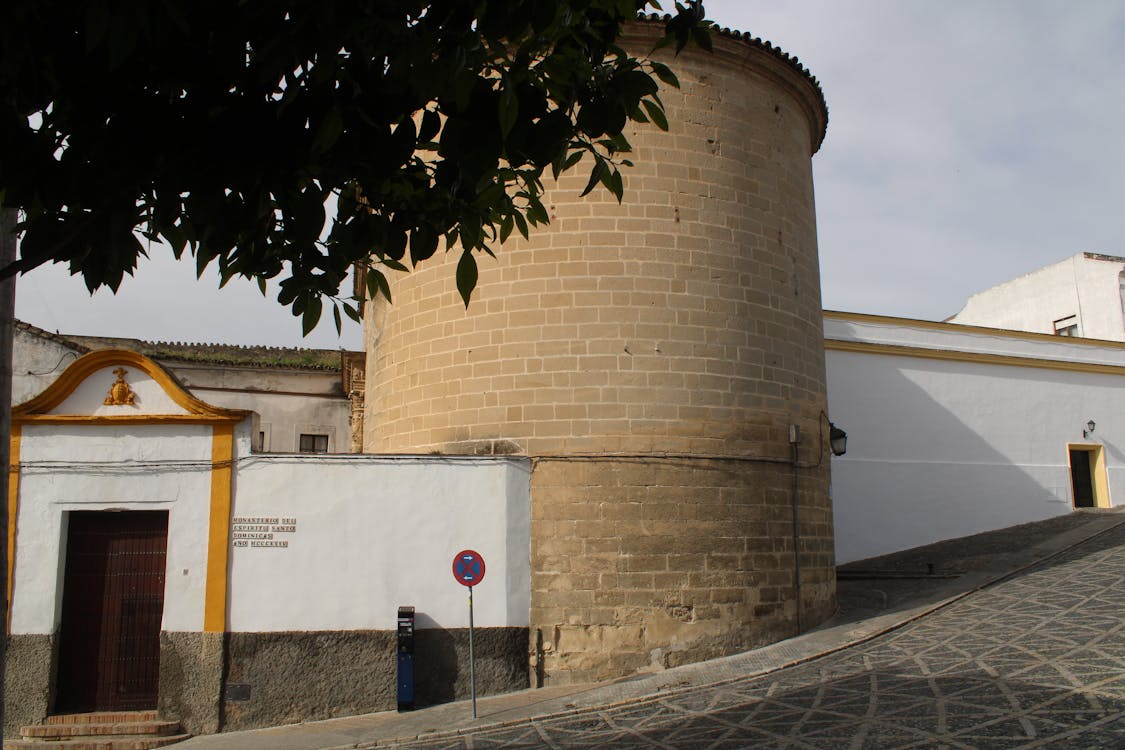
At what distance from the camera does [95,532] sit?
32.0 ft

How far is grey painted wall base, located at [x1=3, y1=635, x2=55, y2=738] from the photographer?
9234 mm

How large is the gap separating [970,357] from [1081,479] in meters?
3.41

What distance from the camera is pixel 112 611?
9633 mm

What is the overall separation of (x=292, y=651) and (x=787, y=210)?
7.14 m

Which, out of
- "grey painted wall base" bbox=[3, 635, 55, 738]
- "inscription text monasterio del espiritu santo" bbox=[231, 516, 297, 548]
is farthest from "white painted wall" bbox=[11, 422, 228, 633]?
"inscription text monasterio del espiritu santo" bbox=[231, 516, 297, 548]

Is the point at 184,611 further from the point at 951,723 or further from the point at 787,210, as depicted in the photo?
the point at 787,210

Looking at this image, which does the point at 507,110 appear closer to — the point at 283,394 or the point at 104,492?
the point at 104,492

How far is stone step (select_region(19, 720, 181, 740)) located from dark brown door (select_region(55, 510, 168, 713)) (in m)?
0.29

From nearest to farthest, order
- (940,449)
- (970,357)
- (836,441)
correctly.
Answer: (836,441) < (940,449) < (970,357)

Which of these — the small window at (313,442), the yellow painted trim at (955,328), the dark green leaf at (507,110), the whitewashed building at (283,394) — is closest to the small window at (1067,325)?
the yellow painted trim at (955,328)

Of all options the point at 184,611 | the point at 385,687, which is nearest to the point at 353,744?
the point at 385,687

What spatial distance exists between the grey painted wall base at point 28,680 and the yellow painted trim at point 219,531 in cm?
154

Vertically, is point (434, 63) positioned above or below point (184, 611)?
above

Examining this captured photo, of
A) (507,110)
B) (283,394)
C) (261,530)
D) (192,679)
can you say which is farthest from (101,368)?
(283,394)
